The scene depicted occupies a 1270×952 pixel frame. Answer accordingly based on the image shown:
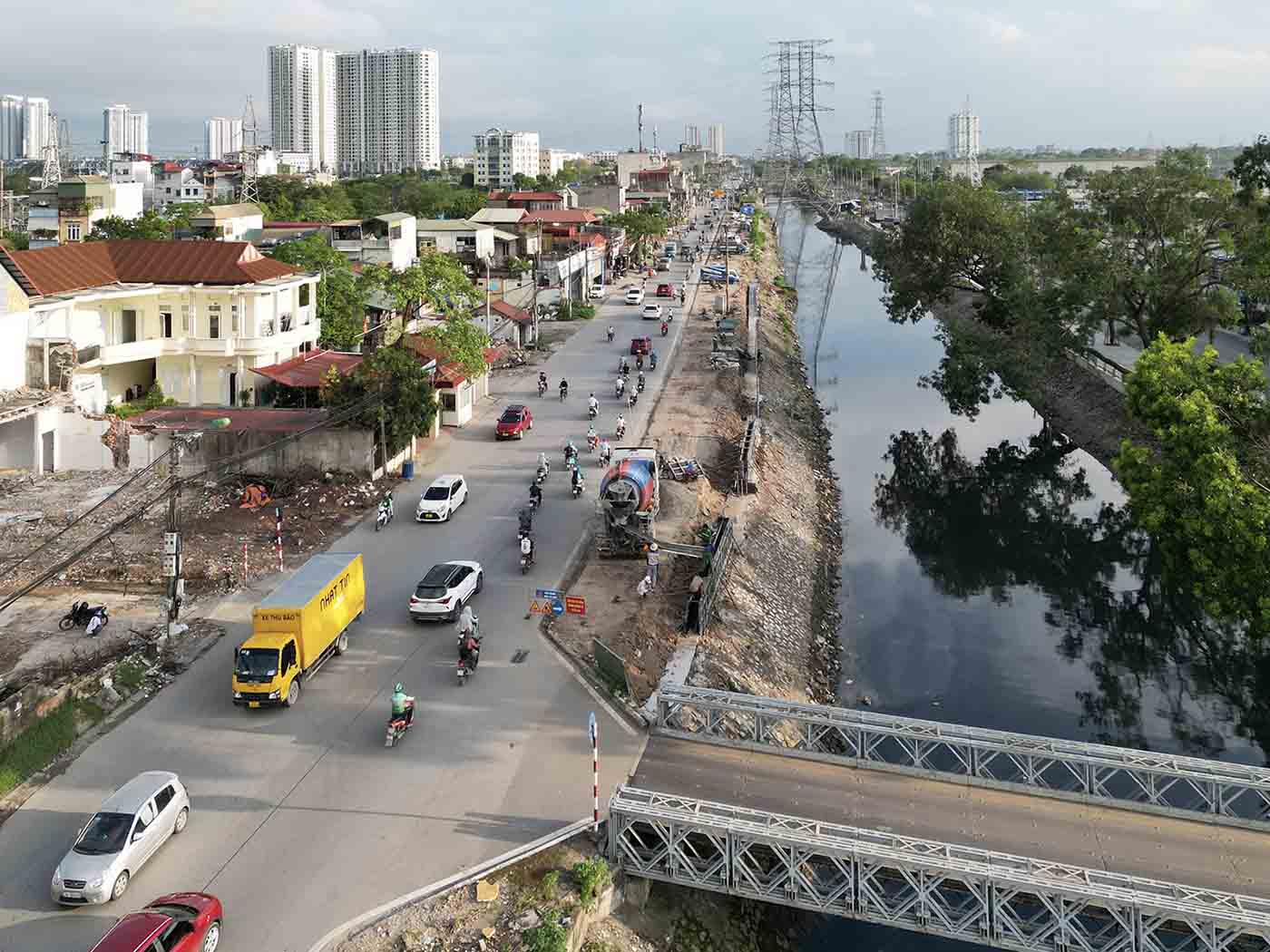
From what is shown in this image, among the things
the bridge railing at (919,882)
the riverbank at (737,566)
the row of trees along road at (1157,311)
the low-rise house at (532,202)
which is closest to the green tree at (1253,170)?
the row of trees along road at (1157,311)

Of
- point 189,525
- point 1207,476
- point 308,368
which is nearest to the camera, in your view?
point 1207,476

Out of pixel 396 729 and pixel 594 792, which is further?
pixel 396 729

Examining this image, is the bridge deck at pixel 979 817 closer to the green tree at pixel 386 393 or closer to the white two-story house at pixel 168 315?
the green tree at pixel 386 393

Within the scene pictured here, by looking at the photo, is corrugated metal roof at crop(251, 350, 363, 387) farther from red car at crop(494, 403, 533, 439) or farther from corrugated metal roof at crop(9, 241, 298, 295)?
red car at crop(494, 403, 533, 439)

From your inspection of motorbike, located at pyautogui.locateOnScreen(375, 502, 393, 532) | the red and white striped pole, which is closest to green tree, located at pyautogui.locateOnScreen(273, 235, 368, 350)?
motorbike, located at pyautogui.locateOnScreen(375, 502, 393, 532)

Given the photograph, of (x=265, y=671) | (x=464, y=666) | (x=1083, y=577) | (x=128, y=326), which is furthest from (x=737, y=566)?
(x=128, y=326)

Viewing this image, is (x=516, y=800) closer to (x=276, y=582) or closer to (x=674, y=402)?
(x=276, y=582)

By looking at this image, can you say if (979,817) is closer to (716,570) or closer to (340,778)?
(340,778)
